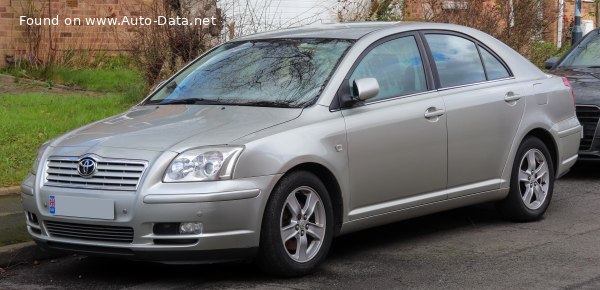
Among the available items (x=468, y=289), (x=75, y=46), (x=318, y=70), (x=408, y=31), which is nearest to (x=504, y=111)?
(x=408, y=31)

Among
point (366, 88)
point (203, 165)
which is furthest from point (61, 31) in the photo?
point (203, 165)

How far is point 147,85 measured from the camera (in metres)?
14.2

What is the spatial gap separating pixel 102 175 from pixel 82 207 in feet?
0.72

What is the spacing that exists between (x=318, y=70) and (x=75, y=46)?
433 inches

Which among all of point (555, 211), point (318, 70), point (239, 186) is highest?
point (318, 70)

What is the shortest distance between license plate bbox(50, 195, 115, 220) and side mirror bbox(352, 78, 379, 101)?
176 centimetres

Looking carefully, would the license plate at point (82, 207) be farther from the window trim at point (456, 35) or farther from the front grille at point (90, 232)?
the window trim at point (456, 35)

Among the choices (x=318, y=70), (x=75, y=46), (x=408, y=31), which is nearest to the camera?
(x=318, y=70)

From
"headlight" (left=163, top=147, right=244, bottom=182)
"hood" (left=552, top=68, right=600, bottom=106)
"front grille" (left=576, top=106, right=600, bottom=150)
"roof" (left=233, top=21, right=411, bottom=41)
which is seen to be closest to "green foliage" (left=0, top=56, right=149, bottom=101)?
"hood" (left=552, top=68, right=600, bottom=106)

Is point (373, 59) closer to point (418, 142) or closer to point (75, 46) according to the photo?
point (418, 142)

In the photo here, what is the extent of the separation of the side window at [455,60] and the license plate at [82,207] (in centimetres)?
276

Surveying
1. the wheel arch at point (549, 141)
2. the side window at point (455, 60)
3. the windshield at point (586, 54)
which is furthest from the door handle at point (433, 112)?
the windshield at point (586, 54)

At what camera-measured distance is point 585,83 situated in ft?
36.5

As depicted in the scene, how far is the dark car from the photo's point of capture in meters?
10.7
